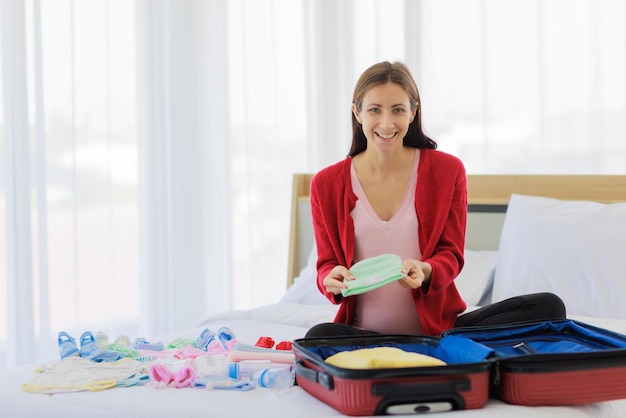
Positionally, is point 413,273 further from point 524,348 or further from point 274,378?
point 274,378

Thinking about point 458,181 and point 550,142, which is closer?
point 458,181

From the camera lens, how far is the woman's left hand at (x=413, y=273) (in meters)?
1.77

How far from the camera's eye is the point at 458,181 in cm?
204

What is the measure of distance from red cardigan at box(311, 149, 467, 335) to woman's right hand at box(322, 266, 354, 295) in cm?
8

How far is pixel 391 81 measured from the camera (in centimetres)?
198

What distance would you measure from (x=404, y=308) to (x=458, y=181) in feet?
1.13

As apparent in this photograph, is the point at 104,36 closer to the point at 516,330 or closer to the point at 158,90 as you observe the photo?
the point at 158,90

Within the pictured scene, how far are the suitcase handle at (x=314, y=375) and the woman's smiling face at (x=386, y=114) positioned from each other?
24.7 inches

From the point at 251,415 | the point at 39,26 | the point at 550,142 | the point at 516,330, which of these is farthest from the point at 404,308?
the point at 39,26

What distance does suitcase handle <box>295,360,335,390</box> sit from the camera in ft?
4.74

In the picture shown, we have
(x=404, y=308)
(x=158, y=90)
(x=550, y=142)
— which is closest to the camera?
(x=404, y=308)

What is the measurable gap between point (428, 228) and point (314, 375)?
1.95 ft

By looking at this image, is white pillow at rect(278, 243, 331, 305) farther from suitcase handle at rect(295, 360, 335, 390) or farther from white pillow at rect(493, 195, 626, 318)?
suitcase handle at rect(295, 360, 335, 390)

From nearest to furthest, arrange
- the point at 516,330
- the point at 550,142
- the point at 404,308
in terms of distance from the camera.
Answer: the point at 516,330
the point at 404,308
the point at 550,142
